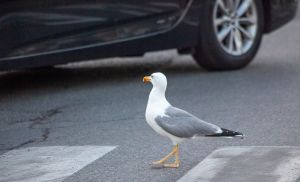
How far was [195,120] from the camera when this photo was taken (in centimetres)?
576

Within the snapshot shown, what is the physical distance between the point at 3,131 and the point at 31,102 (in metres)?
1.13

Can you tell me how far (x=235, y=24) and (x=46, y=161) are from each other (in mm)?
4135

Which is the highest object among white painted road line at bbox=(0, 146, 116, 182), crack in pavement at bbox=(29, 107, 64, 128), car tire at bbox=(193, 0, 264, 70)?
car tire at bbox=(193, 0, 264, 70)

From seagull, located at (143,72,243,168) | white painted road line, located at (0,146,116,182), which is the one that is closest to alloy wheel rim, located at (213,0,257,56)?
white painted road line, located at (0,146,116,182)

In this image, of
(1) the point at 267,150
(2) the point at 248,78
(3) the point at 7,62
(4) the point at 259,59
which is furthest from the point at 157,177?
(4) the point at 259,59

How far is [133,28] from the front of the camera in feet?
29.4

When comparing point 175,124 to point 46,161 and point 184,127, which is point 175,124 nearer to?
point 184,127

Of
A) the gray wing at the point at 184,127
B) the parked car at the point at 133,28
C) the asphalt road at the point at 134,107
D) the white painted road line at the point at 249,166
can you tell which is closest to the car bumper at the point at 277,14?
the parked car at the point at 133,28

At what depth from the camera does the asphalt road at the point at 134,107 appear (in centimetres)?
635

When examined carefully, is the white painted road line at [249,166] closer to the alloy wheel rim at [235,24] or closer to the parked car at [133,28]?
the parked car at [133,28]

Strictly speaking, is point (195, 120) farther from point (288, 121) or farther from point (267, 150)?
point (288, 121)

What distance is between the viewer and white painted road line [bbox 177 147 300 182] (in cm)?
553

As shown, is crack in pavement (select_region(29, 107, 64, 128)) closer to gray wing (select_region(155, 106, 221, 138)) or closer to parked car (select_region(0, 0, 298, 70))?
parked car (select_region(0, 0, 298, 70))

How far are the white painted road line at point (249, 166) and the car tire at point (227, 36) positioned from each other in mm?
3308
